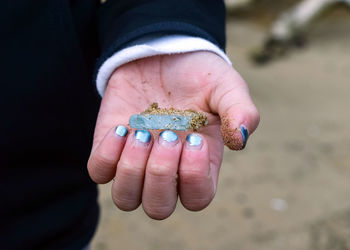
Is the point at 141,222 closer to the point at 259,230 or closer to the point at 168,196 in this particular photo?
the point at 259,230

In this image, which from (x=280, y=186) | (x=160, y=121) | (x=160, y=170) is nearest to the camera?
(x=160, y=170)

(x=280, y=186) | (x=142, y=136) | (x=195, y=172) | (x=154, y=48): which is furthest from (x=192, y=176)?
(x=280, y=186)

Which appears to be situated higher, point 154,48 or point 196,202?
point 154,48

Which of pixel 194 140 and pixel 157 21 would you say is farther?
pixel 157 21

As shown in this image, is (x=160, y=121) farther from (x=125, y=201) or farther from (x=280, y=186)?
(x=280, y=186)

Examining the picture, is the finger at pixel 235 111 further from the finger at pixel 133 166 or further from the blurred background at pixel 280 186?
the blurred background at pixel 280 186

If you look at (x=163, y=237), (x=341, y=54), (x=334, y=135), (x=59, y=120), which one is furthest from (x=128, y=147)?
(x=341, y=54)

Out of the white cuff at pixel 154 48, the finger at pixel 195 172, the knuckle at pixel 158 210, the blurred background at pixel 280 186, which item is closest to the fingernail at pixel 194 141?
the finger at pixel 195 172
